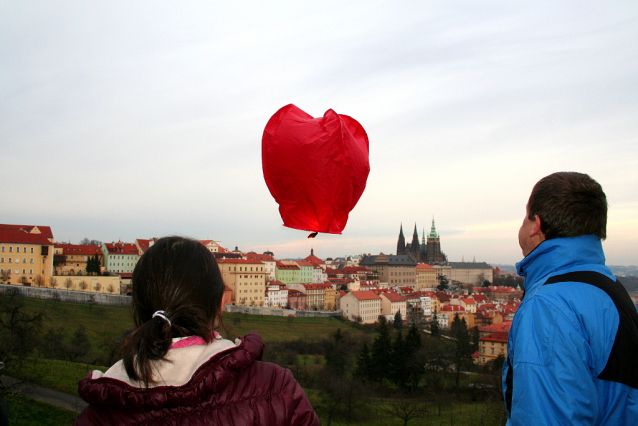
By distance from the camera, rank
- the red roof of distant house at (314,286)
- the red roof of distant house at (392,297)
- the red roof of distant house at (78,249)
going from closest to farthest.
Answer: the red roof of distant house at (78,249) < the red roof of distant house at (314,286) < the red roof of distant house at (392,297)

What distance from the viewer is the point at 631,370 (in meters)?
1.09

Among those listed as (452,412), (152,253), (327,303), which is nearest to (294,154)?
(152,253)

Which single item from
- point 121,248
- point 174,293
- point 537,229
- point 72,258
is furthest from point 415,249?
point 174,293

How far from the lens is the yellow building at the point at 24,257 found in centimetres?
3181

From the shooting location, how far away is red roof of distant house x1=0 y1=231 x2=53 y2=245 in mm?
31578

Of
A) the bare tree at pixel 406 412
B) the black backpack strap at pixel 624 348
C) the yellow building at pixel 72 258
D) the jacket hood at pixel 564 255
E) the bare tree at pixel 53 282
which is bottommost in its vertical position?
the bare tree at pixel 406 412

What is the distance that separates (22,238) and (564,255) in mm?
38378

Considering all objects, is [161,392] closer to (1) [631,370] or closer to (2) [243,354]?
(2) [243,354]

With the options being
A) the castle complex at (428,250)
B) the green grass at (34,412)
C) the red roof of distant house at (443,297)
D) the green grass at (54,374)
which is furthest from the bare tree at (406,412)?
the castle complex at (428,250)

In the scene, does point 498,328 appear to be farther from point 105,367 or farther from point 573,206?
point 573,206

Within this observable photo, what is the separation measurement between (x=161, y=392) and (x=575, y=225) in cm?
110

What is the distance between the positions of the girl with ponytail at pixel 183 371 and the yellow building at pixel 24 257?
122 ft

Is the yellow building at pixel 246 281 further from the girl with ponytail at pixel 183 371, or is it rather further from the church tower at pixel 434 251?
the church tower at pixel 434 251

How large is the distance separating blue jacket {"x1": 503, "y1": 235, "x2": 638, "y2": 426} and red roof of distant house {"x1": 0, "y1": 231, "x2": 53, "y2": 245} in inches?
1477
